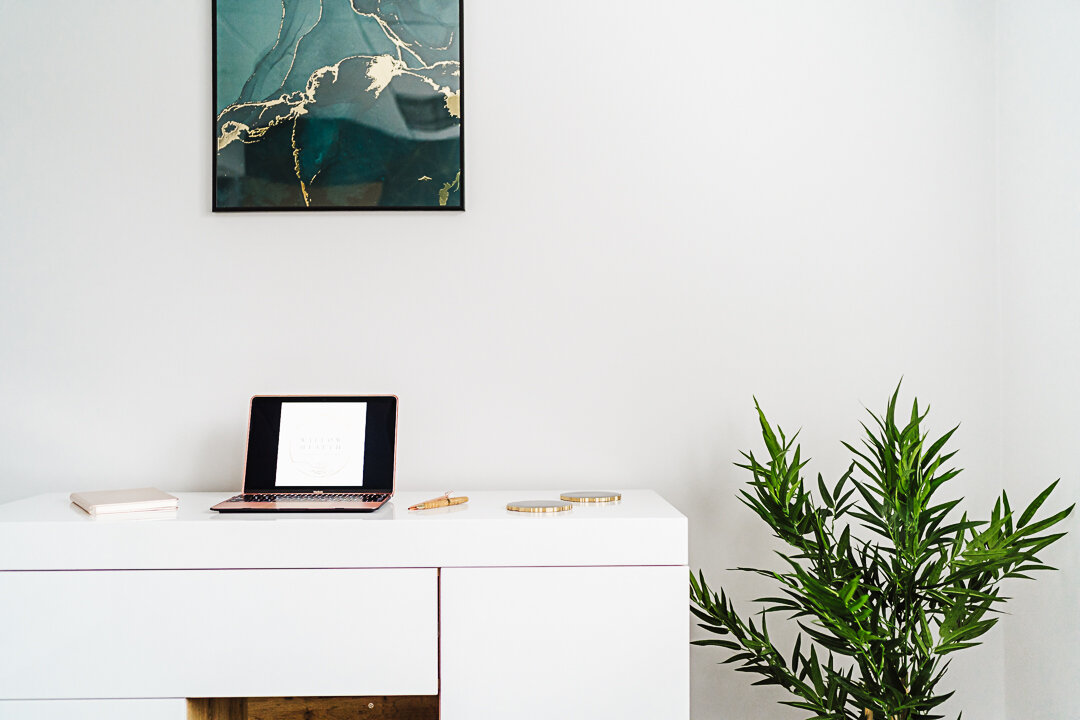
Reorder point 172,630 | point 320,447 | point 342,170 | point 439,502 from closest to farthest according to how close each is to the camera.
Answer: point 172,630, point 439,502, point 320,447, point 342,170

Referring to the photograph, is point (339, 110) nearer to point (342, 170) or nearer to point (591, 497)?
point (342, 170)

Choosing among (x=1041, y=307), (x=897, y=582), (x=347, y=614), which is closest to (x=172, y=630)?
(x=347, y=614)

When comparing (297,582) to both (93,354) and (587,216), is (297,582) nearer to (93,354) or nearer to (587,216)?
(93,354)

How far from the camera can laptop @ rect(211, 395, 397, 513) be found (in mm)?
1602

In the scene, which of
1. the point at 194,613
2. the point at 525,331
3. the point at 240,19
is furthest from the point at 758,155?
the point at 194,613

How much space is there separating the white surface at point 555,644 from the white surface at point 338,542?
41mm

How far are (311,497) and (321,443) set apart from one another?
0.12 m

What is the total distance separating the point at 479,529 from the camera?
1386mm

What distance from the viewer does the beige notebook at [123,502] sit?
1423 millimetres

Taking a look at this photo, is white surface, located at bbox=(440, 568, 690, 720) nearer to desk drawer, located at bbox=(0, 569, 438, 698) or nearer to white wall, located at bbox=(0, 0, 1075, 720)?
desk drawer, located at bbox=(0, 569, 438, 698)

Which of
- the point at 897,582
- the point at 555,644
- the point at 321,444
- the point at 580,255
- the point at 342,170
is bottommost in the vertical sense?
the point at 555,644

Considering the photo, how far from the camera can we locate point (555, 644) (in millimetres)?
1383

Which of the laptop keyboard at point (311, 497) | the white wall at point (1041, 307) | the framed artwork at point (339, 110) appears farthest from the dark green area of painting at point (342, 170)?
the white wall at point (1041, 307)

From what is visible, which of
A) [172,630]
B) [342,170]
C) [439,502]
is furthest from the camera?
[342,170]
